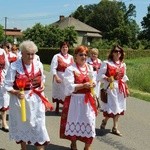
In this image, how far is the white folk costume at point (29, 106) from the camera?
6.94m

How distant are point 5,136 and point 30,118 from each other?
2.26 meters

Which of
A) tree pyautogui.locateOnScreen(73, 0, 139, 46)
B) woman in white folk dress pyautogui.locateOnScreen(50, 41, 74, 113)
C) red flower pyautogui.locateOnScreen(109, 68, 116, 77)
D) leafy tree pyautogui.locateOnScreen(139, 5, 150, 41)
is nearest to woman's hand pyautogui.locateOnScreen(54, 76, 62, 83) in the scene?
woman in white folk dress pyautogui.locateOnScreen(50, 41, 74, 113)

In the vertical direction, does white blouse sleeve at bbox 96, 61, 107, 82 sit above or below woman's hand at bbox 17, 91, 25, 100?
above

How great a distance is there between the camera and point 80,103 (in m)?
7.52

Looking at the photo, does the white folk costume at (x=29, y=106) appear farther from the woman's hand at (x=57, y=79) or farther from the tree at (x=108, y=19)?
the tree at (x=108, y=19)

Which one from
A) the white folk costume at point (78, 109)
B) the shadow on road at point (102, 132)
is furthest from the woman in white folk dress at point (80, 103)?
the shadow on road at point (102, 132)

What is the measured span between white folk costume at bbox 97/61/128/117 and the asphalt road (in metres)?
0.54

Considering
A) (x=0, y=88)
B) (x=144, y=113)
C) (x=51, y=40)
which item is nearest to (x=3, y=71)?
(x=0, y=88)

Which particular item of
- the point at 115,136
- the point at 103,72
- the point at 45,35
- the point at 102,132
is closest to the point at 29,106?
the point at 103,72

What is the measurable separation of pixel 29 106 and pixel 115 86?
286 centimetres

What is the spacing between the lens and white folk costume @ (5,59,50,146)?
6938mm

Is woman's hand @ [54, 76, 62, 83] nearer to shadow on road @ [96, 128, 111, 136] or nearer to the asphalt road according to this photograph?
the asphalt road

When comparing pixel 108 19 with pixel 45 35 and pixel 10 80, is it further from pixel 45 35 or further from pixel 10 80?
pixel 10 80

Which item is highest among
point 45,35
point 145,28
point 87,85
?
point 145,28
